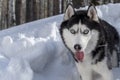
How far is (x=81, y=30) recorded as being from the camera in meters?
4.97

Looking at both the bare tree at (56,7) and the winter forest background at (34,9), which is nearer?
the bare tree at (56,7)

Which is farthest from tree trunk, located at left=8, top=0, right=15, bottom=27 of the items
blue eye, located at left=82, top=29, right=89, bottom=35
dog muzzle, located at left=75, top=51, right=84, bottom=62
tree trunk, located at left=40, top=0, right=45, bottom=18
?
blue eye, located at left=82, top=29, right=89, bottom=35

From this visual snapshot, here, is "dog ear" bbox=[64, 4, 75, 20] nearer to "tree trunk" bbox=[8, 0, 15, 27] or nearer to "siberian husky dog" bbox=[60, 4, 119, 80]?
→ "siberian husky dog" bbox=[60, 4, 119, 80]

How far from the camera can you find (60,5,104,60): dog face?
4.87 m

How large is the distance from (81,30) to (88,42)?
0.24 m

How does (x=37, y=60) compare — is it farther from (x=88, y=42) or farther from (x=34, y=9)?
(x=34, y=9)

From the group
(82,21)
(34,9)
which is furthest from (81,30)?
(34,9)

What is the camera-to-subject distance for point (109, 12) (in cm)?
808

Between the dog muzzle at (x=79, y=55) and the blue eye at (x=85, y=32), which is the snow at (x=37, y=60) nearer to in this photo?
the dog muzzle at (x=79, y=55)

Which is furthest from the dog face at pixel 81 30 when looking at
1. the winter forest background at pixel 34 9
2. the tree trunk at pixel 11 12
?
the tree trunk at pixel 11 12

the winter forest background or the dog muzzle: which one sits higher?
the dog muzzle

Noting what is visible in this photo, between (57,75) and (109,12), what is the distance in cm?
270

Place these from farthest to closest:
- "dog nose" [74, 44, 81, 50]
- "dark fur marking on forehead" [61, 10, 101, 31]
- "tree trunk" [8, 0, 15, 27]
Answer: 1. "tree trunk" [8, 0, 15, 27]
2. "dark fur marking on forehead" [61, 10, 101, 31]
3. "dog nose" [74, 44, 81, 50]

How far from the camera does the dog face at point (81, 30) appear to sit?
4871mm
